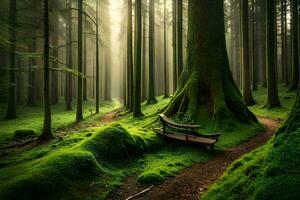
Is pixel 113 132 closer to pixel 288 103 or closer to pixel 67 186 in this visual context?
pixel 67 186

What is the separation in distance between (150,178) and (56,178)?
233cm

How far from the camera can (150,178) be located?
6934 mm

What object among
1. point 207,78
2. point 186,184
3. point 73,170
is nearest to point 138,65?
point 207,78

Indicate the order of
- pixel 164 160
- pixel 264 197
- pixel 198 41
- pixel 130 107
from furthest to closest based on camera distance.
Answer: pixel 130 107
pixel 198 41
pixel 164 160
pixel 264 197

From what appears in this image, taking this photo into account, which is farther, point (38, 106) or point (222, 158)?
point (38, 106)

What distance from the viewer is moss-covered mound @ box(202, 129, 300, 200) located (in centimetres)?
383

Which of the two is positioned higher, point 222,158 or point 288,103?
point 288,103

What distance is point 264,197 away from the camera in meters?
3.85

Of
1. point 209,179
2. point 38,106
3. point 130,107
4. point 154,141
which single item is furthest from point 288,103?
point 38,106

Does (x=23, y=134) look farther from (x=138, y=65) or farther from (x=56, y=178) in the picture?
(x=56, y=178)

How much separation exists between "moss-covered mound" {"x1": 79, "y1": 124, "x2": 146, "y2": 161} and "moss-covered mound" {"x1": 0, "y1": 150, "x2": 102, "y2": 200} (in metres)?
0.59

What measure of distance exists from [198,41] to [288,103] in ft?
30.8

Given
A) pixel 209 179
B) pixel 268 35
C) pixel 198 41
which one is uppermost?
pixel 268 35

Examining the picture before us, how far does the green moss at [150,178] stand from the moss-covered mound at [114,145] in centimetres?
130
